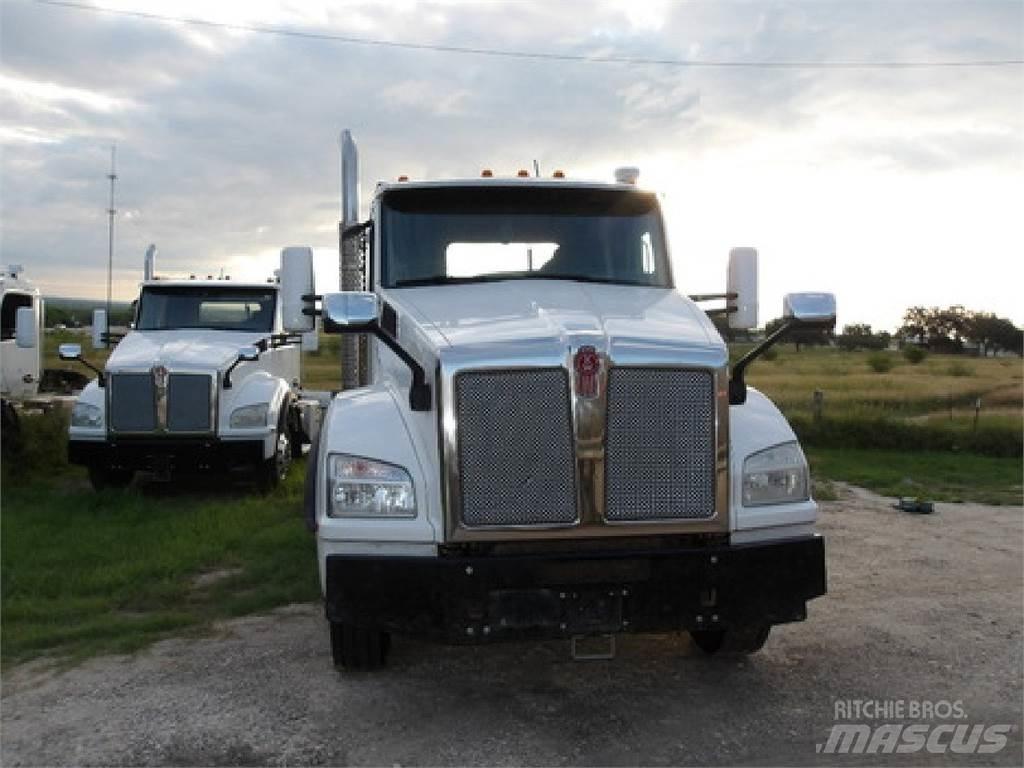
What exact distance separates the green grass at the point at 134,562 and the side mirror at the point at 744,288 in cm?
330

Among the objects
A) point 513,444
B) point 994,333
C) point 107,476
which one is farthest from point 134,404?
point 994,333

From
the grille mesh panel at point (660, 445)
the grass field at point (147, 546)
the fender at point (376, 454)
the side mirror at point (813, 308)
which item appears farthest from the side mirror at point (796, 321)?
the grass field at point (147, 546)

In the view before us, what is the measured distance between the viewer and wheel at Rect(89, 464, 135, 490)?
10091 millimetres

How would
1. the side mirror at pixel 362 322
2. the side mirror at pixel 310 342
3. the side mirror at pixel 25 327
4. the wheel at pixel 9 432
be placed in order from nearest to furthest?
1. the side mirror at pixel 362 322
2. the wheel at pixel 9 432
3. the side mirror at pixel 25 327
4. the side mirror at pixel 310 342

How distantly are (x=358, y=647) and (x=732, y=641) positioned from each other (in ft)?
6.38

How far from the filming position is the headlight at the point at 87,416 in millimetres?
9883

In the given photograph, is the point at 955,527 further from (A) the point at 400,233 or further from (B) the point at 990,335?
(B) the point at 990,335

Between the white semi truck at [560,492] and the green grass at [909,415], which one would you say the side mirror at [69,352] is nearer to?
the white semi truck at [560,492]

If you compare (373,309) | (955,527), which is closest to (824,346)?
(955,527)

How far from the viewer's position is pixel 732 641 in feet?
17.1

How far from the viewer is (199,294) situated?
11508mm

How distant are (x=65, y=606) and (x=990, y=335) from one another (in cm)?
A: 10005

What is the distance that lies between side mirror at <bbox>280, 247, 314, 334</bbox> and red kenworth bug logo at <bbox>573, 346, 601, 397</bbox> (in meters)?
2.29

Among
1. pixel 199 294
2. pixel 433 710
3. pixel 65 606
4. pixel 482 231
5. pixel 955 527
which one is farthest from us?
pixel 199 294
